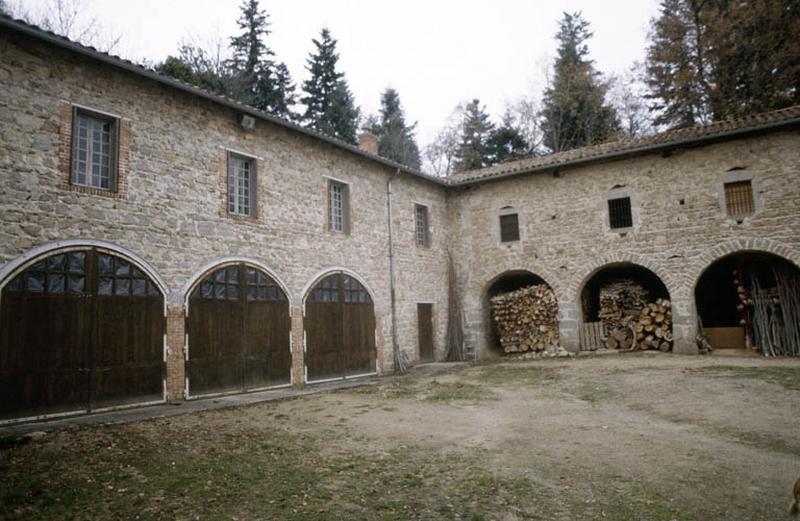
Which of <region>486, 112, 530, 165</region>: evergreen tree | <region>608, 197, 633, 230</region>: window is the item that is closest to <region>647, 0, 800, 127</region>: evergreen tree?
<region>486, 112, 530, 165</region>: evergreen tree

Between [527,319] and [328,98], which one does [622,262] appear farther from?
[328,98]

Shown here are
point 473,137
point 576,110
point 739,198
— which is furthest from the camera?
point 473,137

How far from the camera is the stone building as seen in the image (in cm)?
746

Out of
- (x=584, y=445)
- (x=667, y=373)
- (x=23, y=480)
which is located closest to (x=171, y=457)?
(x=23, y=480)

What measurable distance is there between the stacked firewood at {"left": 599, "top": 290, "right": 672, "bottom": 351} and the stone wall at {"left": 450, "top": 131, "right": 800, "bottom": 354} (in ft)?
1.74

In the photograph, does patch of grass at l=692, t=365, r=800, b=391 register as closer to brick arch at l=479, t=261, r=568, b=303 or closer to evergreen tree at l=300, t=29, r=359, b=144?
brick arch at l=479, t=261, r=568, b=303

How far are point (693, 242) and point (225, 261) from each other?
1172 cm

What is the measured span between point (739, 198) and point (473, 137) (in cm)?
2002

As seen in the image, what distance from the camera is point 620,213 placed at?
1447cm

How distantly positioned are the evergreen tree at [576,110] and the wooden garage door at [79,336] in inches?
929

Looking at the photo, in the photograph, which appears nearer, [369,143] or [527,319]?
[527,319]

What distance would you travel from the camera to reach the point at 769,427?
19.9 ft

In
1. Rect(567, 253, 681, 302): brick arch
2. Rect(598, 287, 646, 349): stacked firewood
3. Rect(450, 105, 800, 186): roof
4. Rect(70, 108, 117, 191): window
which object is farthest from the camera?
Rect(598, 287, 646, 349): stacked firewood

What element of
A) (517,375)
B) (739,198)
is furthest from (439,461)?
(739,198)
